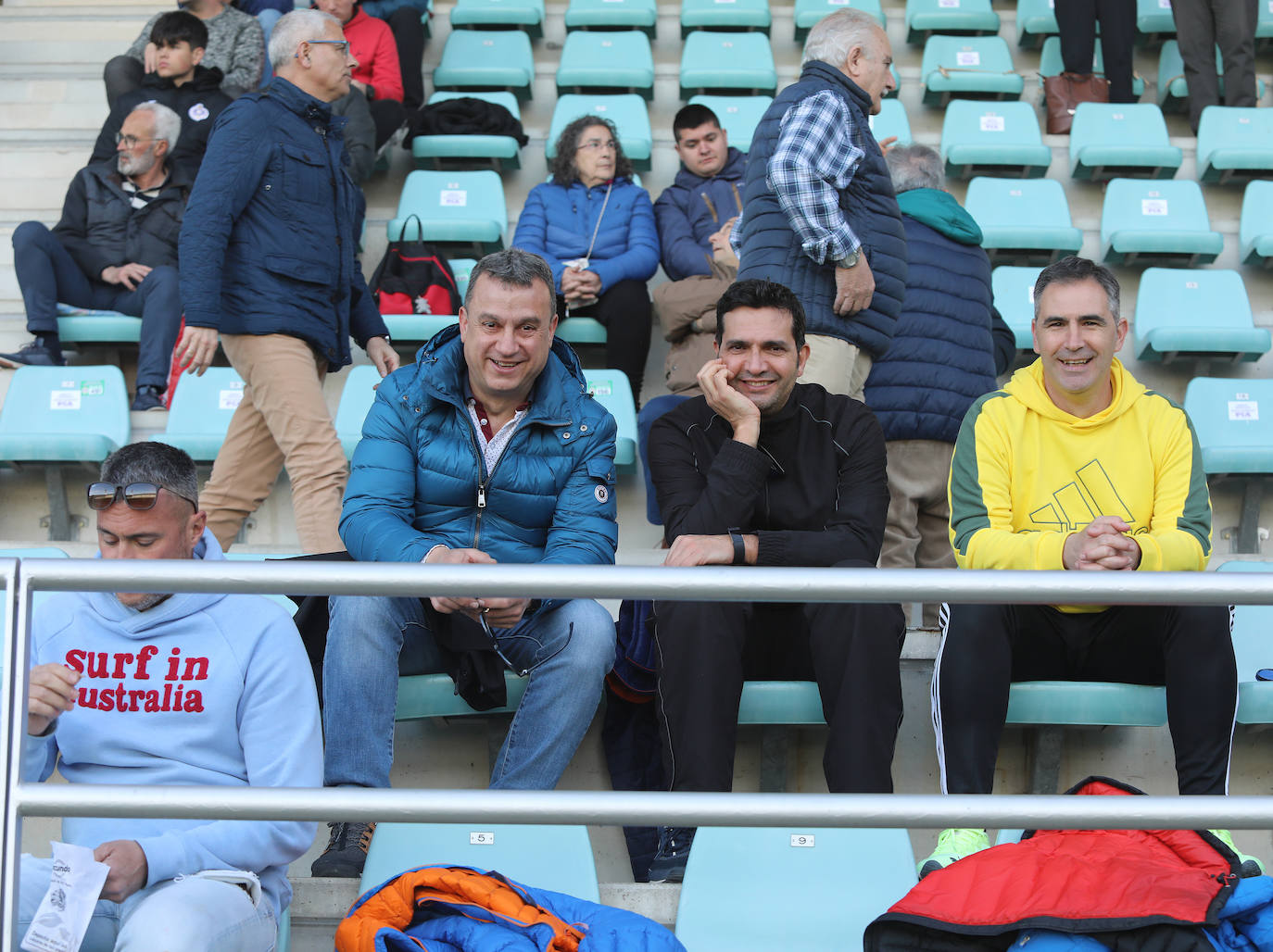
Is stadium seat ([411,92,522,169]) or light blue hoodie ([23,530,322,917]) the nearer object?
light blue hoodie ([23,530,322,917])

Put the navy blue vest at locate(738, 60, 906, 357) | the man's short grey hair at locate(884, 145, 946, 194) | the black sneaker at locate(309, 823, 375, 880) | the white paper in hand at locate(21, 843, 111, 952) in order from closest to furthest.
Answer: the white paper in hand at locate(21, 843, 111, 952)
the black sneaker at locate(309, 823, 375, 880)
the navy blue vest at locate(738, 60, 906, 357)
the man's short grey hair at locate(884, 145, 946, 194)

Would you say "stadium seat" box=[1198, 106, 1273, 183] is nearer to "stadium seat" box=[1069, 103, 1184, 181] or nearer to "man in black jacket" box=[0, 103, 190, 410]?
"stadium seat" box=[1069, 103, 1184, 181]

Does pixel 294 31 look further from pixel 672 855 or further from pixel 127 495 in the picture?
pixel 672 855

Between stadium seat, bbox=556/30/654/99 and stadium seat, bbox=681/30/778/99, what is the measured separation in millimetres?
166

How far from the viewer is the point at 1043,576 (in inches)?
54.3

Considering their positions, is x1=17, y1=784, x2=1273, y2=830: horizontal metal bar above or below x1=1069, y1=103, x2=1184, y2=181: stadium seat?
below

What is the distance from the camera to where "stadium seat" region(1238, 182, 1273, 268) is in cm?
468

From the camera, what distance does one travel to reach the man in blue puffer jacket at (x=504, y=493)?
8.15ft

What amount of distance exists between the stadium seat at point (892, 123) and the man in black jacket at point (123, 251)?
2534 millimetres

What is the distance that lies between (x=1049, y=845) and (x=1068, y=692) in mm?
746

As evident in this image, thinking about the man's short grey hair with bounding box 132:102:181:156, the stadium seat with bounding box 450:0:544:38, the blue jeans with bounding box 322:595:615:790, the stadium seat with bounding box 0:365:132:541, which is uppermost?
the stadium seat with bounding box 450:0:544:38

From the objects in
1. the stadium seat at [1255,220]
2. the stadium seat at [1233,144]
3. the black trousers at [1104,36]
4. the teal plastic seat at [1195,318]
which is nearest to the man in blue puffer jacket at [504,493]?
the teal plastic seat at [1195,318]

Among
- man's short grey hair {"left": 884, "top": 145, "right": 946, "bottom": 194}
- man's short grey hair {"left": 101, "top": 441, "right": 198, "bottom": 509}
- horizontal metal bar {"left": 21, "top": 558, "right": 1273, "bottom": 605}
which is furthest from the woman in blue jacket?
horizontal metal bar {"left": 21, "top": 558, "right": 1273, "bottom": 605}

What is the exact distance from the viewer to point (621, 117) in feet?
17.3
